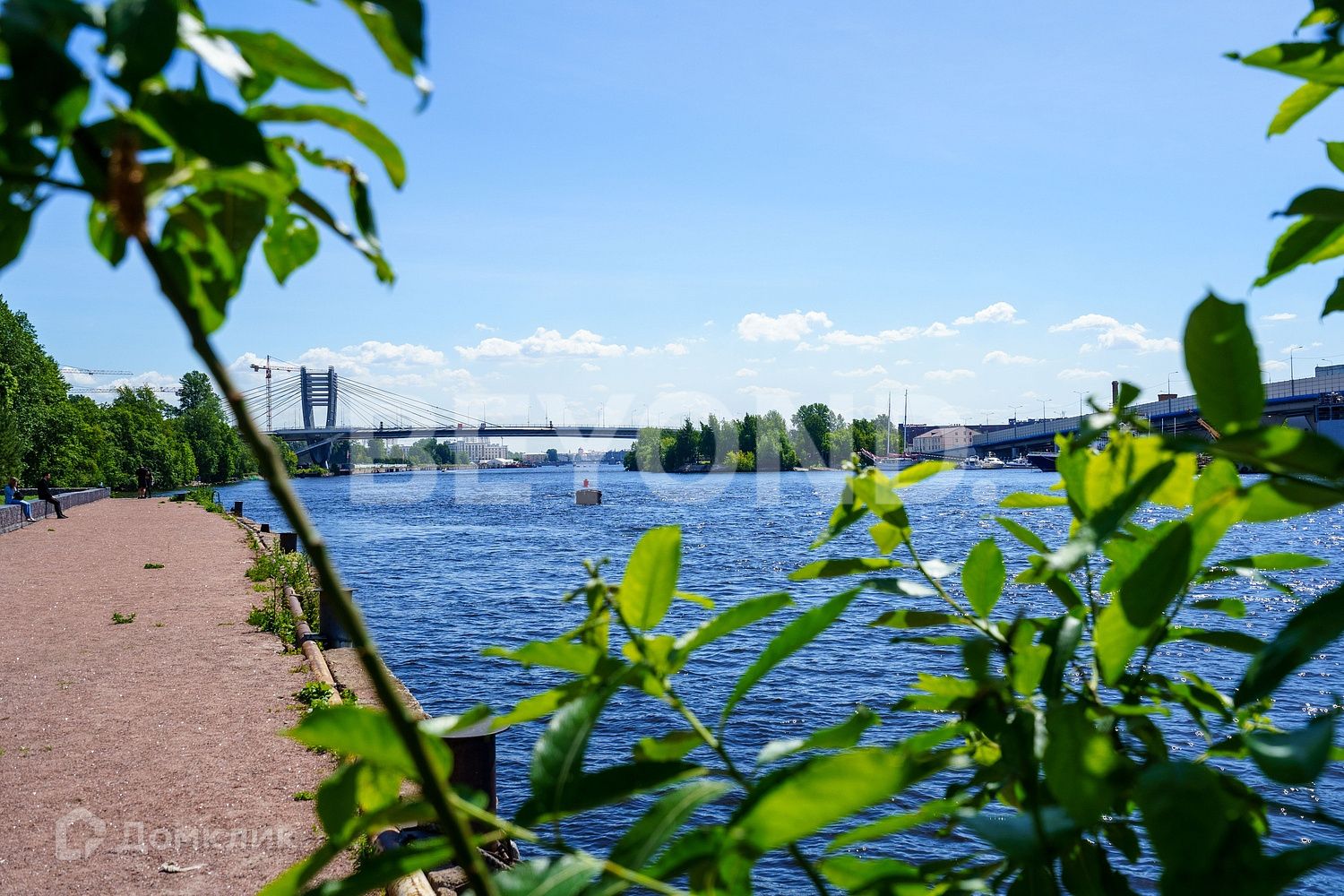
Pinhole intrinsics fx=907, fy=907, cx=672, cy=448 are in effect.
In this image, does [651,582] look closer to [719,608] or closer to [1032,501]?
[1032,501]

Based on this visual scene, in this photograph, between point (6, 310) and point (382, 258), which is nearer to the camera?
point (382, 258)

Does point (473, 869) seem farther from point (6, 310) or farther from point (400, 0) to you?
point (6, 310)

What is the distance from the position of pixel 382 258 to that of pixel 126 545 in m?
25.1

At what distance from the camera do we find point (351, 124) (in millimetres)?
630

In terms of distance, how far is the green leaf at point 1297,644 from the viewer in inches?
20.6

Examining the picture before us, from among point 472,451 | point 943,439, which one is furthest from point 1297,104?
point 472,451

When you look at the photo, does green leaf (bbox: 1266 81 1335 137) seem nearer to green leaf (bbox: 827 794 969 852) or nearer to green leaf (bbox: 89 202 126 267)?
green leaf (bbox: 827 794 969 852)

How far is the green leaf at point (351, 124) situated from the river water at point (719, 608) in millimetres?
322

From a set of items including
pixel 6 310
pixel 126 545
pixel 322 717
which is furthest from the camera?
pixel 6 310

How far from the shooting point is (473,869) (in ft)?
1.62

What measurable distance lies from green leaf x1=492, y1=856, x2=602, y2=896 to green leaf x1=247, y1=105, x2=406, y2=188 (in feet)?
1.60

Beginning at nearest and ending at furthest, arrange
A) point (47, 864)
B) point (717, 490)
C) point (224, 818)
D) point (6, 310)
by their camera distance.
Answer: point (47, 864)
point (224, 818)
point (6, 310)
point (717, 490)

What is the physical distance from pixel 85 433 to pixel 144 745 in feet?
154

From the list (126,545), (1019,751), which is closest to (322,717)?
(1019,751)
